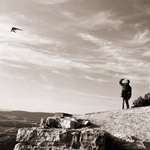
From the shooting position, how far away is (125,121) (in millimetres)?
12508

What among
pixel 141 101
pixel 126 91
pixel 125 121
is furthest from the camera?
pixel 141 101

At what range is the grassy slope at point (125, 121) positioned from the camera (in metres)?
11.3

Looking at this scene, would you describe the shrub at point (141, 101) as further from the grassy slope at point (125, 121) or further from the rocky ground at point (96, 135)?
the rocky ground at point (96, 135)

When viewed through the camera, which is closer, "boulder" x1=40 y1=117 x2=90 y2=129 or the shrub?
"boulder" x1=40 y1=117 x2=90 y2=129

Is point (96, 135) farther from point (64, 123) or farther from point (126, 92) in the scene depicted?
point (126, 92)

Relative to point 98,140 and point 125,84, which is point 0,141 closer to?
point 125,84

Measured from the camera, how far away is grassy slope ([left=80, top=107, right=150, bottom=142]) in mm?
11268

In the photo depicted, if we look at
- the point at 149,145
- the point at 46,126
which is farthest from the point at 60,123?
the point at 149,145

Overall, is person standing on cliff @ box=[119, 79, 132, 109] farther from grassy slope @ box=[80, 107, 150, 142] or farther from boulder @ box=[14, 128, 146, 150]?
boulder @ box=[14, 128, 146, 150]

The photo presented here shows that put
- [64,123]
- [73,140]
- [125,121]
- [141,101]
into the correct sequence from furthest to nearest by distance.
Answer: [141,101], [125,121], [64,123], [73,140]

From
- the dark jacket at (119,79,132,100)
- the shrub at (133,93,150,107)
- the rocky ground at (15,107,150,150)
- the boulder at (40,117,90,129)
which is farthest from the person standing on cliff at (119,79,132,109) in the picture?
the boulder at (40,117,90,129)

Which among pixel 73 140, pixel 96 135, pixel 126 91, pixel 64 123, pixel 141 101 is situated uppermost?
pixel 126 91

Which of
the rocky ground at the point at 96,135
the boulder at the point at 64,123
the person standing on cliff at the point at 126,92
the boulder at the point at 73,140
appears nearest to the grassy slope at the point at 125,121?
the rocky ground at the point at 96,135

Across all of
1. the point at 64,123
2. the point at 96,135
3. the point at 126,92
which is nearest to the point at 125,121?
the point at 96,135
